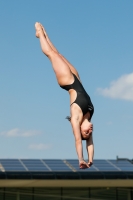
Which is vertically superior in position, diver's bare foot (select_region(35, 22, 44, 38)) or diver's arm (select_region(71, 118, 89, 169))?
diver's bare foot (select_region(35, 22, 44, 38))

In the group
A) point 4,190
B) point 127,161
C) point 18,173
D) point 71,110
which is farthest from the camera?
point 127,161

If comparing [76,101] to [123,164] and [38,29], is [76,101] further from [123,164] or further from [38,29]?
[123,164]

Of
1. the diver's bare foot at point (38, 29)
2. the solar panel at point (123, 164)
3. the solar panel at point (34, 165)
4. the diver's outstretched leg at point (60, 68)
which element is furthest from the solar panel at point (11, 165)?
the diver's outstretched leg at point (60, 68)

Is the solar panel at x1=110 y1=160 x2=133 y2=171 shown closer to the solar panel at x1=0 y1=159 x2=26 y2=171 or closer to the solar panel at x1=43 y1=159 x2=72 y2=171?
the solar panel at x1=43 y1=159 x2=72 y2=171

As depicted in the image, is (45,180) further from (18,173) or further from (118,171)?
(118,171)

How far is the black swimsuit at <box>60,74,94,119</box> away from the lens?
456 inches

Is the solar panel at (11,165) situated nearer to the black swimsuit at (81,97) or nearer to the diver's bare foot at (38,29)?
the diver's bare foot at (38,29)

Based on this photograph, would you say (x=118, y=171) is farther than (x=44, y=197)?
No

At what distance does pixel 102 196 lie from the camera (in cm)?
3903

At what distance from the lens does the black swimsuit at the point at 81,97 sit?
11594mm

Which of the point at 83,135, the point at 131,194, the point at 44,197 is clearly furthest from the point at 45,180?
the point at 83,135

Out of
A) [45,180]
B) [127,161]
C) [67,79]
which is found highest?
[127,161]

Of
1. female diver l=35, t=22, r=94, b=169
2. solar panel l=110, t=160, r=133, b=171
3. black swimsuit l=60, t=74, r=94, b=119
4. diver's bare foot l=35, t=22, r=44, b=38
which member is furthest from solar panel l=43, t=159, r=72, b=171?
black swimsuit l=60, t=74, r=94, b=119

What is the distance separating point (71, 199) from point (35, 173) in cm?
548
